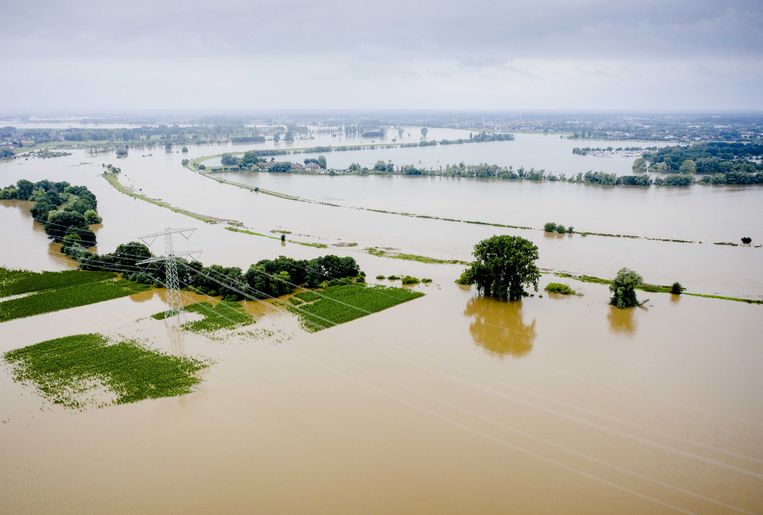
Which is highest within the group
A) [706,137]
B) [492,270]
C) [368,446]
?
[706,137]

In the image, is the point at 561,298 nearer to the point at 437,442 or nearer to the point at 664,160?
the point at 437,442

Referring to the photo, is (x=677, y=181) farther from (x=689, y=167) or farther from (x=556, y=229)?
(x=556, y=229)

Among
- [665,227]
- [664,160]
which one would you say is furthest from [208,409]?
[664,160]

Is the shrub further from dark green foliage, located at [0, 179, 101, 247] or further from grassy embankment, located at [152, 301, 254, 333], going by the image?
dark green foliage, located at [0, 179, 101, 247]

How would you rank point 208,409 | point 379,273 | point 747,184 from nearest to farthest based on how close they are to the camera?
point 208,409 → point 379,273 → point 747,184

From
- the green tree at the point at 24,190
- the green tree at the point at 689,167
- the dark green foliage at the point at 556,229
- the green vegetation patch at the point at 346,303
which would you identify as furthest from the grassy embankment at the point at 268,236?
the green tree at the point at 689,167

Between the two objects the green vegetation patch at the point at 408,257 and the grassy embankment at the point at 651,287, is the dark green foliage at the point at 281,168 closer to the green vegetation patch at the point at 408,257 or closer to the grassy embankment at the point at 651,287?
the green vegetation patch at the point at 408,257

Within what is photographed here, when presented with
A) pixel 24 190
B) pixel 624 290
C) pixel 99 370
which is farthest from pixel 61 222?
pixel 624 290
